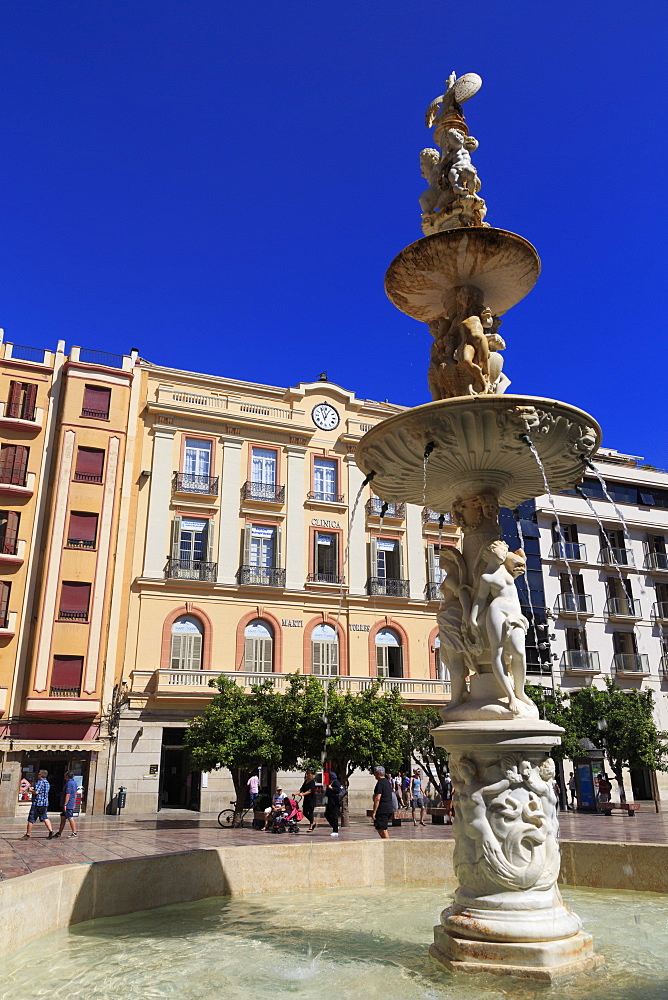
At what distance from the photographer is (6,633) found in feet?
86.7

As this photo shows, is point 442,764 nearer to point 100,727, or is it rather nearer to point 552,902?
point 100,727

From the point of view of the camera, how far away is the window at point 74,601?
1082 inches

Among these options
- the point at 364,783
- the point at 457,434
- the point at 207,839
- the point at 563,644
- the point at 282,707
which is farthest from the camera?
the point at 563,644

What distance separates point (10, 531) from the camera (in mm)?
28078

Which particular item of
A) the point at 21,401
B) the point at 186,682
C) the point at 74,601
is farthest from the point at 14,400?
the point at 186,682

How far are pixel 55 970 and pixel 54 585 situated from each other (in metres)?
23.6

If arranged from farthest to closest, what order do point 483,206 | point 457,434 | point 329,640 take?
point 329,640 < point 483,206 < point 457,434

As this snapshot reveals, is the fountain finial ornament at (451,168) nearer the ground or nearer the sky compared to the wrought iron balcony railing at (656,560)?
nearer the ground

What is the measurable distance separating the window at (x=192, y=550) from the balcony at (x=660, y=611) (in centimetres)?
2330

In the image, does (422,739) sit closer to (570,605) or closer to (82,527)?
(82,527)

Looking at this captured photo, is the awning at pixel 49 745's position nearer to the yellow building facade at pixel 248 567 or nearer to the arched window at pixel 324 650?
the yellow building facade at pixel 248 567

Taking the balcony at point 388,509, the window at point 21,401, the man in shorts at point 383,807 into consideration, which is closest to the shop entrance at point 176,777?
the balcony at point 388,509

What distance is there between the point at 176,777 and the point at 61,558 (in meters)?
9.13

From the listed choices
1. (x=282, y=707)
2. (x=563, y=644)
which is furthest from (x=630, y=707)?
(x=282, y=707)
